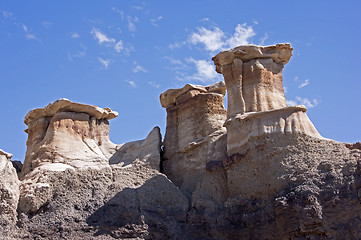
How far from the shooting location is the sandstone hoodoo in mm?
13719

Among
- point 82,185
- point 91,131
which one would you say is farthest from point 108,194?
point 91,131

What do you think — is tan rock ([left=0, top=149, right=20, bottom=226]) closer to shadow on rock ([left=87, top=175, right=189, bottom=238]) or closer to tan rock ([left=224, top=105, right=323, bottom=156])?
shadow on rock ([left=87, top=175, right=189, bottom=238])

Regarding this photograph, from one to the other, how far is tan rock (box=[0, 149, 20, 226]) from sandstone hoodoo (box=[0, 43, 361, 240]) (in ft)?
0.12

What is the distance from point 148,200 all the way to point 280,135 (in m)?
4.12

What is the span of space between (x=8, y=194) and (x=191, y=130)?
6.33 metres

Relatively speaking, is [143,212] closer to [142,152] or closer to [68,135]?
[142,152]

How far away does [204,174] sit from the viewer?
55.1 feet

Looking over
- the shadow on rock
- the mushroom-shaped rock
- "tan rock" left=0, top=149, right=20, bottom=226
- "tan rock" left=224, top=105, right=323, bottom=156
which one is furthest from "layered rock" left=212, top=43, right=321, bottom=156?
"tan rock" left=0, top=149, right=20, bottom=226

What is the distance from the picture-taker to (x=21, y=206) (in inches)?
592

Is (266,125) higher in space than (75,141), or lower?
lower

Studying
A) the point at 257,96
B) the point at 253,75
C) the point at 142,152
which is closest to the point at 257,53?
the point at 253,75

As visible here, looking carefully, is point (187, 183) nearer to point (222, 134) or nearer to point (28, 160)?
point (222, 134)

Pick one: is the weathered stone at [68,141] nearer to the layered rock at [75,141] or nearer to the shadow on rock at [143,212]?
the layered rock at [75,141]

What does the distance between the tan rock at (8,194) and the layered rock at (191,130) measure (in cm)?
500
